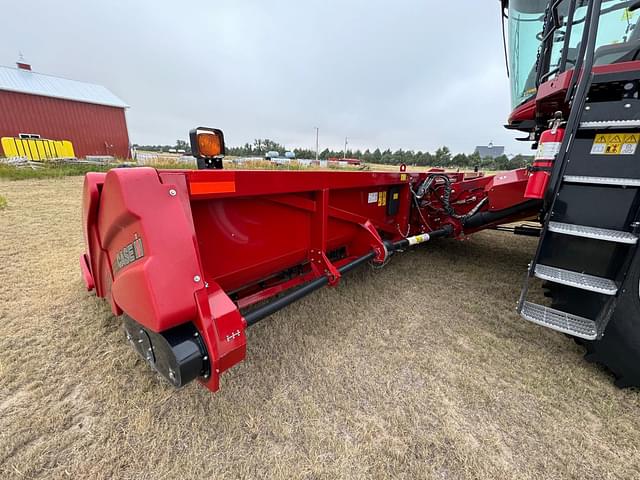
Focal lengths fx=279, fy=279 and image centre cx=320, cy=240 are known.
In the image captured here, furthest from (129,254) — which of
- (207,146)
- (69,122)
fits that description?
(69,122)

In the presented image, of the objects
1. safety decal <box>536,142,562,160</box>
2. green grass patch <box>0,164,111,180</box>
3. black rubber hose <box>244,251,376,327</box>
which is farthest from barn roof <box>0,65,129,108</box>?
safety decal <box>536,142,562,160</box>

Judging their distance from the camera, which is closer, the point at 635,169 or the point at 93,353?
the point at 635,169

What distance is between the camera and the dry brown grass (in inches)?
49.3

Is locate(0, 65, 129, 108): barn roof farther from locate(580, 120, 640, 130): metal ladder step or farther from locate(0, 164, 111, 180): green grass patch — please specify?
locate(580, 120, 640, 130): metal ladder step

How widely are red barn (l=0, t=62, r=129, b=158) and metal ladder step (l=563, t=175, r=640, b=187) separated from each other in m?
26.7

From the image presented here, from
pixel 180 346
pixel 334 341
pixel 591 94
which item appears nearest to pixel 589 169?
pixel 591 94

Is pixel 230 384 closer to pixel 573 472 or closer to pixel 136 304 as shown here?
pixel 136 304

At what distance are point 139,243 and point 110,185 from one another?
0.27 m

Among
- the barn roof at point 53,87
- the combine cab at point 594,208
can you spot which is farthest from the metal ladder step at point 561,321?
the barn roof at point 53,87

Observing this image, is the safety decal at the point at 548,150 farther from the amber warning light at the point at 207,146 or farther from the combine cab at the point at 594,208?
the amber warning light at the point at 207,146

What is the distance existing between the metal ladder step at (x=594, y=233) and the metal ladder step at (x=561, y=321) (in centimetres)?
50

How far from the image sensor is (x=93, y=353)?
1805 mm

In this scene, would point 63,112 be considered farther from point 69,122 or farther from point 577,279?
point 577,279

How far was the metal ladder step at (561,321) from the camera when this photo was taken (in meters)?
1.52
